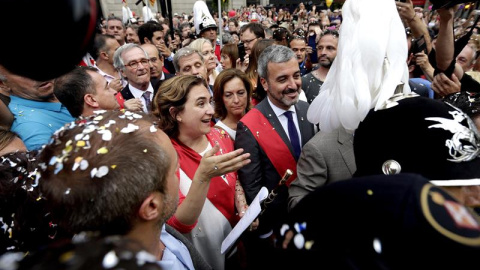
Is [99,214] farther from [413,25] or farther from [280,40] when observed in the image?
[280,40]

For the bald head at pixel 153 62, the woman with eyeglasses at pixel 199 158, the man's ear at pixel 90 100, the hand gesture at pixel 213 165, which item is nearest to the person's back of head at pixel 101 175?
the hand gesture at pixel 213 165

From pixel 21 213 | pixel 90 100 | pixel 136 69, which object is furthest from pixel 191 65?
pixel 21 213

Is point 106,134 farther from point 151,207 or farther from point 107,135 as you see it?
point 151,207

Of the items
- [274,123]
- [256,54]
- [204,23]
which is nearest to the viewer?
[274,123]

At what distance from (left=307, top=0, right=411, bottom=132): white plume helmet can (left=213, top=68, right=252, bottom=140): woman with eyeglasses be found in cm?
143

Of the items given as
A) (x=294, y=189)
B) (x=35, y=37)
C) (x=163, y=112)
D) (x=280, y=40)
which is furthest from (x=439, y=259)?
(x=280, y=40)

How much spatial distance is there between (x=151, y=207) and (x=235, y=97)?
1.85m

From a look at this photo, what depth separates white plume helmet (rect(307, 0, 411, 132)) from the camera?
1285 mm

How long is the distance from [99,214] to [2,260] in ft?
1.15

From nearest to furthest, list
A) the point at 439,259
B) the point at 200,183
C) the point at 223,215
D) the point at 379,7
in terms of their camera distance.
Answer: the point at 439,259 → the point at 379,7 → the point at 200,183 → the point at 223,215

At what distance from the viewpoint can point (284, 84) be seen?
232cm

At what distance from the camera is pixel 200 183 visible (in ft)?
5.12

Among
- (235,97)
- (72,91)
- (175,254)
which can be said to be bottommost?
(175,254)

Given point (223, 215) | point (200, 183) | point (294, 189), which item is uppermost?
point (200, 183)
